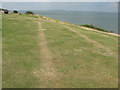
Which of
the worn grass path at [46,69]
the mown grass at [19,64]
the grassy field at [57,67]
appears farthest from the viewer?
the worn grass path at [46,69]

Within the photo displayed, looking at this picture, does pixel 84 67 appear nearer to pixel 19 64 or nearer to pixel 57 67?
pixel 57 67

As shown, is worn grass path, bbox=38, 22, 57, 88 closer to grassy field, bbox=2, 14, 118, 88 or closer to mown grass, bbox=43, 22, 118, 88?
grassy field, bbox=2, 14, 118, 88

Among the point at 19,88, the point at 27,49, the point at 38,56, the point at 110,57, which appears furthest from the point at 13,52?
the point at 110,57

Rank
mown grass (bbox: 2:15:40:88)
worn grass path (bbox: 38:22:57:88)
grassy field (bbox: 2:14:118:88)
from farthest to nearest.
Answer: worn grass path (bbox: 38:22:57:88)
grassy field (bbox: 2:14:118:88)
mown grass (bbox: 2:15:40:88)

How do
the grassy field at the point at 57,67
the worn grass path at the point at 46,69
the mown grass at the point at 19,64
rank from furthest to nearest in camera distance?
the worn grass path at the point at 46,69 → the grassy field at the point at 57,67 → the mown grass at the point at 19,64

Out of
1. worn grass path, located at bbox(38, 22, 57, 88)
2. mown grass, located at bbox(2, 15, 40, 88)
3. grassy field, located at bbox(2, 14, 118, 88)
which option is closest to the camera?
mown grass, located at bbox(2, 15, 40, 88)

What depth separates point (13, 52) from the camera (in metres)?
10.4

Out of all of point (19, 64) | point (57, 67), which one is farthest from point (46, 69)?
point (19, 64)

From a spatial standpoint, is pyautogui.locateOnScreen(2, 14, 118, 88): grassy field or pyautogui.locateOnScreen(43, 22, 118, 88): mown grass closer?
pyautogui.locateOnScreen(2, 14, 118, 88): grassy field

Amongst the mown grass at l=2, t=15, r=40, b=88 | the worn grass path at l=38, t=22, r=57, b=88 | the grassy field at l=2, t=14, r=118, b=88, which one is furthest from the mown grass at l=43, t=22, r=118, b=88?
the mown grass at l=2, t=15, r=40, b=88

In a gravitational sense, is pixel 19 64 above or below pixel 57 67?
above

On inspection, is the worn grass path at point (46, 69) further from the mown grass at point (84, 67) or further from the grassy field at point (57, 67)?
the mown grass at point (84, 67)

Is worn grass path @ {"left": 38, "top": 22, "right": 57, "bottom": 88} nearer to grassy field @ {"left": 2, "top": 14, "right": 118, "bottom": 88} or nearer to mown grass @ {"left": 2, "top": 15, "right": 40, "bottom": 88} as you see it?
grassy field @ {"left": 2, "top": 14, "right": 118, "bottom": 88}

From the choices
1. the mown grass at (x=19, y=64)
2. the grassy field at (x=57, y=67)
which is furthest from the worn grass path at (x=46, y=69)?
the mown grass at (x=19, y=64)
